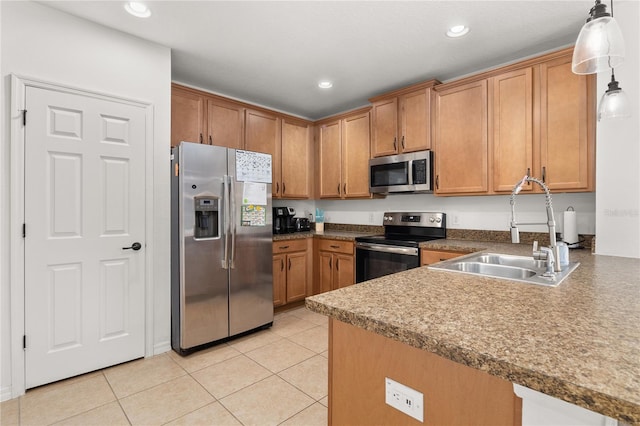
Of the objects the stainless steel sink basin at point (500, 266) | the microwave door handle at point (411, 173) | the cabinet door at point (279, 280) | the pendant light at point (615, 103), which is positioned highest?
the pendant light at point (615, 103)

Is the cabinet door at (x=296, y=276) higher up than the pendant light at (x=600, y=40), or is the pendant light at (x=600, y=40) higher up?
the pendant light at (x=600, y=40)

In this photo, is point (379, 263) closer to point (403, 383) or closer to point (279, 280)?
point (279, 280)

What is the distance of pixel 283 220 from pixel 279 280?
2.85 ft

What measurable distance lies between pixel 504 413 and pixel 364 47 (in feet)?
8.67

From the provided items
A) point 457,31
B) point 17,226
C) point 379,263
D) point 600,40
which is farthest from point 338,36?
point 17,226

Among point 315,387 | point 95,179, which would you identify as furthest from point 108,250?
point 315,387

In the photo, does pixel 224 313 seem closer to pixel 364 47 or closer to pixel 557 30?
pixel 364 47

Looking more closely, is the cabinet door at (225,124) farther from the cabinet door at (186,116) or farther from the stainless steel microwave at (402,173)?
the stainless steel microwave at (402,173)

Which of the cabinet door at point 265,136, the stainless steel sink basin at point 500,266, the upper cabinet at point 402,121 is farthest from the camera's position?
the cabinet door at point 265,136

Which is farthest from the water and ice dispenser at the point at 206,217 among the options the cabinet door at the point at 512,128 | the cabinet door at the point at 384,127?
the cabinet door at the point at 512,128

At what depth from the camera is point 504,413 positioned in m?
0.77

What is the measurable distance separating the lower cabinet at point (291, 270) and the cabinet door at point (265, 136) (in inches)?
27.9

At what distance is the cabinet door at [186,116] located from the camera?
3068mm

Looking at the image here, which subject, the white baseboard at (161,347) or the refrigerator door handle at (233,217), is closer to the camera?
the white baseboard at (161,347)
